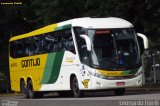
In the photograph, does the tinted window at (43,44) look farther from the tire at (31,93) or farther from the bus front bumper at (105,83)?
the bus front bumper at (105,83)

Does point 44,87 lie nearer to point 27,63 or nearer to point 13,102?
point 27,63

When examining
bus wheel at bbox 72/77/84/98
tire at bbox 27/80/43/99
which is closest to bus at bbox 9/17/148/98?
bus wheel at bbox 72/77/84/98

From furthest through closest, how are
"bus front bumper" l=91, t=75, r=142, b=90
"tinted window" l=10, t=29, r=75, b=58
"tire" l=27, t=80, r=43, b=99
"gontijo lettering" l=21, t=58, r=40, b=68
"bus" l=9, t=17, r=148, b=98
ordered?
"tire" l=27, t=80, r=43, b=99
"gontijo lettering" l=21, t=58, r=40, b=68
"tinted window" l=10, t=29, r=75, b=58
"bus" l=9, t=17, r=148, b=98
"bus front bumper" l=91, t=75, r=142, b=90

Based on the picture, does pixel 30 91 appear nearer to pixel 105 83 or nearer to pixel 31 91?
pixel 31 91

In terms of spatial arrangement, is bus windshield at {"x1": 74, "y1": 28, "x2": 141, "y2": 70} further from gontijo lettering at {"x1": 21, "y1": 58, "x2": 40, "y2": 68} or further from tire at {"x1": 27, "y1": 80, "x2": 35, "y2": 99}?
tire at {"x1": 27, "y1": 80, "x2": 35, "y2": 99}

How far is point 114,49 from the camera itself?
23.0 m

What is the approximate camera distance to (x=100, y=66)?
22.6 meters

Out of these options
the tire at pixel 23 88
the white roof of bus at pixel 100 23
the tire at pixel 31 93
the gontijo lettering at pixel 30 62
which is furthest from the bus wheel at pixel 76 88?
the tire at pixel 23 88

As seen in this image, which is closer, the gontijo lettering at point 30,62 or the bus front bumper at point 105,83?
the bus front bumper at point 105,83

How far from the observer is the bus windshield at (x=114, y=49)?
22719 millimetres

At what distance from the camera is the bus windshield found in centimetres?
2272

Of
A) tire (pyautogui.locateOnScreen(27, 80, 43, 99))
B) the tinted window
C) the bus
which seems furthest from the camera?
tire (pyautogui.locateOnScreen(27, 80, 43, 99))

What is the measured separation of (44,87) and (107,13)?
735 centimetres

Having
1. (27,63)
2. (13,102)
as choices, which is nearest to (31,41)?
(27,63)
